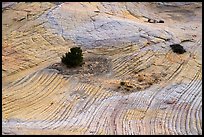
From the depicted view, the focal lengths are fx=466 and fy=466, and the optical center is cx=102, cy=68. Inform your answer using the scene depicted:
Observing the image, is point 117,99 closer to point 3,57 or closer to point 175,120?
point 175,120

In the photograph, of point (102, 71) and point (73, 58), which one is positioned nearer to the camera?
point (102, 71)

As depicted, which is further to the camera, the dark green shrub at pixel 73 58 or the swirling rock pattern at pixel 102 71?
the dark green shrub at pixel 73 58

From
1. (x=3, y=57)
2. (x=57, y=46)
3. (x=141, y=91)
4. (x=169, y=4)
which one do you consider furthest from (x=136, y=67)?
(x=169, y=4)

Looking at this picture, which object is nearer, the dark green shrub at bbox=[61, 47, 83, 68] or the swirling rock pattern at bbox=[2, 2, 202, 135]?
the swirling rock pattern at bbox=[2, 2, 202, 135]

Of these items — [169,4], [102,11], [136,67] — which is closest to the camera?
[136,67]

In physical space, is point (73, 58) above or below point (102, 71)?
above
